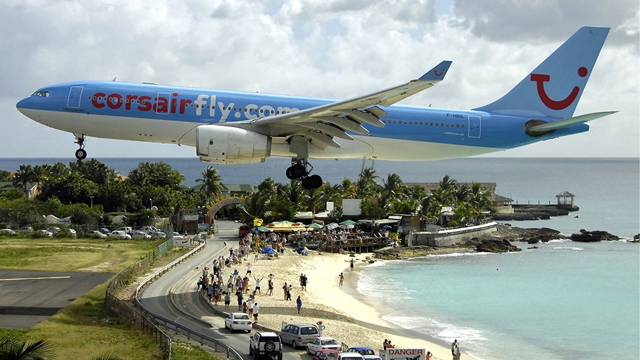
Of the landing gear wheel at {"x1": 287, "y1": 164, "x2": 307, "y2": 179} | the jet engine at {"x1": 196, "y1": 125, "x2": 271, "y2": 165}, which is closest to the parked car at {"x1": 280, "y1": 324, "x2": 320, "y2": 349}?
the landing gear wheel at {"x1": 287, "y1": 164, "x2": 307, "y2": 179}

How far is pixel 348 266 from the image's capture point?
8031cm

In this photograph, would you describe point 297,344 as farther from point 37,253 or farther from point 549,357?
point 37,253

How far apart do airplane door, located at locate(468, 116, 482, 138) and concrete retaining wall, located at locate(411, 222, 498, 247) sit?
57.9 metres

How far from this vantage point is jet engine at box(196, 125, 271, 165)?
1403 inches

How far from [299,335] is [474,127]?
1546 cm

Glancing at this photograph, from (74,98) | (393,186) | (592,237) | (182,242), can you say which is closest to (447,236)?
(393,186)

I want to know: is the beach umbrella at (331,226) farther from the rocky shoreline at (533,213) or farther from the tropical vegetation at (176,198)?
the rocky shoreline at (533,213)

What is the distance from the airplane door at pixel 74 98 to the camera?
125ft

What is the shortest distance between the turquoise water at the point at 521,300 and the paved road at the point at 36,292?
2436cm

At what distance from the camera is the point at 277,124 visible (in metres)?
36.2

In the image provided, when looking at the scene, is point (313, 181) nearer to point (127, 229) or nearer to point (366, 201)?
point (127, 229)

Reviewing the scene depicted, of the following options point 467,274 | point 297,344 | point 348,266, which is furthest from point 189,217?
point 297,344

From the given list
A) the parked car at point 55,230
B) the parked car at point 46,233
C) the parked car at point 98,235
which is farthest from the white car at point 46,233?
the parked car at point 98,235

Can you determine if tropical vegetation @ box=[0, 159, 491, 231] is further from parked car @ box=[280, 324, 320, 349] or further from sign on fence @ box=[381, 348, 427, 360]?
sign on fence @ box=[381, 348, 427, 360]
